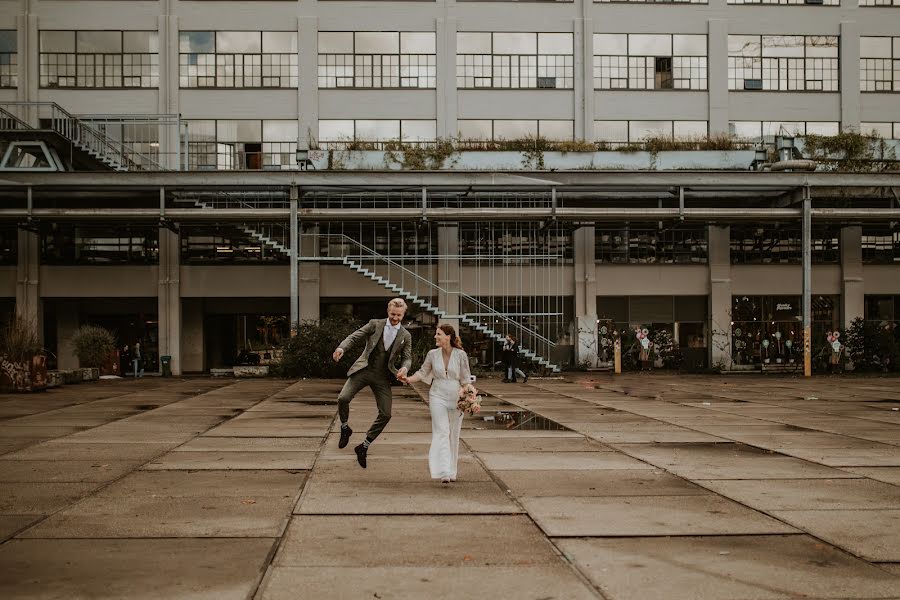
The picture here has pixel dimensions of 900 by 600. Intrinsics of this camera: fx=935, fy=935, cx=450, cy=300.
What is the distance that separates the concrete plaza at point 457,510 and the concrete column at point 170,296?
2204 cm

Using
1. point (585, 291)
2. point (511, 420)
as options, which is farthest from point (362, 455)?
point (585, 291)

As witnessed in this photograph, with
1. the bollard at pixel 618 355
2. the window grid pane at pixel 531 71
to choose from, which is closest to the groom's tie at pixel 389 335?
the bollard at pixel 618 355

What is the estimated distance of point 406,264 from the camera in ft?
128

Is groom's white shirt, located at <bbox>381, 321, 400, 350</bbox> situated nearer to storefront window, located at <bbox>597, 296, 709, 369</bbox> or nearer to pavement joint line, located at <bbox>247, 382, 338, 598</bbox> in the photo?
pavement joint line, located at <bbox>247, 382, 338, 598</bbox>

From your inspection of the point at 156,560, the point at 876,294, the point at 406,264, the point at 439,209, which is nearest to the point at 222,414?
the point at 156,560

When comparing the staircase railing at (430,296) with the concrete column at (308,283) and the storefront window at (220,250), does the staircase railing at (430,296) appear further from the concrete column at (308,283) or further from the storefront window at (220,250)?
the storefront window at (220,250)

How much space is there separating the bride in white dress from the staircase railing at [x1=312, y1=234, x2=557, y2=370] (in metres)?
24.1

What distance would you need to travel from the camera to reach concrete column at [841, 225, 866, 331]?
4119 cm

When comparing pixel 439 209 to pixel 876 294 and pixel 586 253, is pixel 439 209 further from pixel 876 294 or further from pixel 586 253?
pixel 876 294

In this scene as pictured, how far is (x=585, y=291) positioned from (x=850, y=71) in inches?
632

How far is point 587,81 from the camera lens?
4122 centimetres

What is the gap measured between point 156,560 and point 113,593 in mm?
821

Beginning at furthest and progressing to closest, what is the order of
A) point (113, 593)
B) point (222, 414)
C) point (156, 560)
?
point (222, 414) → point (156, 560) → point (113, 593)

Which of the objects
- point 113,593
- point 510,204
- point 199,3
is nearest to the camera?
point 113,593
